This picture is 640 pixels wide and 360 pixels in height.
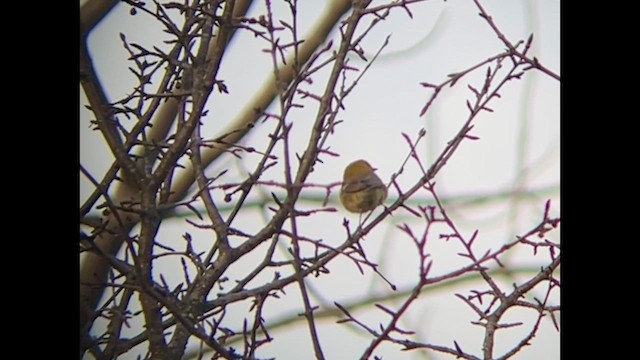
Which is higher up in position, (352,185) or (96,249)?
(352,185)

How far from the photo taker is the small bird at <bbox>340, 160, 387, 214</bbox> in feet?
3.44

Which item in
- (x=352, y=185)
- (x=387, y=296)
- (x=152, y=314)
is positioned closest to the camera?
(x=152, y=314)

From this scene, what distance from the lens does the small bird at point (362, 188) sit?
105 cm

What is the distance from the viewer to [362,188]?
105 centimetres

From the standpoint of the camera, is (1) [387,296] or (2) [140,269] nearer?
(2) [140,269]

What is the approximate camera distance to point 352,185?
1.07 m
